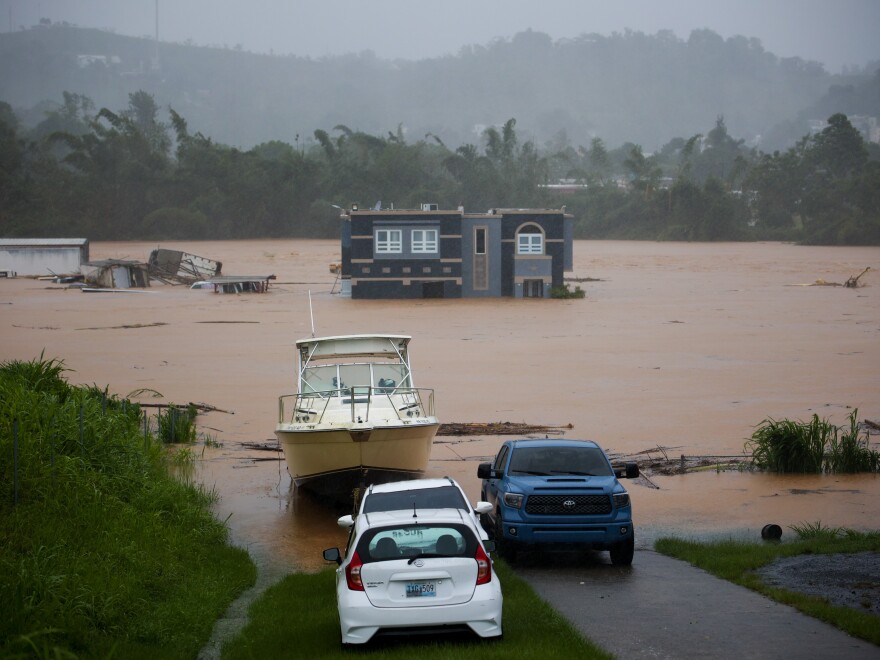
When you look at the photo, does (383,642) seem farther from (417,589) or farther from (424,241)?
(424,241)

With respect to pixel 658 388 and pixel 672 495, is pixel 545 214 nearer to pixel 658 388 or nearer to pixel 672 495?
pixel 658 388

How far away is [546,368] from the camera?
39.2 m

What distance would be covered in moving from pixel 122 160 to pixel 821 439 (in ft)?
415

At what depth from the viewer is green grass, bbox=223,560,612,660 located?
996cm

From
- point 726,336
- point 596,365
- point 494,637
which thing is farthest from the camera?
point 726,336

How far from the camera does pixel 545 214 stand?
66562 mm

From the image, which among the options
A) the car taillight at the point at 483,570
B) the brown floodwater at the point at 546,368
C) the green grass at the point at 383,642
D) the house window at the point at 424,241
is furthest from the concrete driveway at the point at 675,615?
the house window at the point at 424,241

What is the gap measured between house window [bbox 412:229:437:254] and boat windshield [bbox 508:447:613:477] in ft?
168

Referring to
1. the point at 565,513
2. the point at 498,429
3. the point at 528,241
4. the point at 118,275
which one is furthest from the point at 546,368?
the point at 118,275

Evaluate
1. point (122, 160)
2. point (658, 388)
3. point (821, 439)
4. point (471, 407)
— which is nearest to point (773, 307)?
point (658, 388)

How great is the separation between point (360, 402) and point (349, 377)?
126cm

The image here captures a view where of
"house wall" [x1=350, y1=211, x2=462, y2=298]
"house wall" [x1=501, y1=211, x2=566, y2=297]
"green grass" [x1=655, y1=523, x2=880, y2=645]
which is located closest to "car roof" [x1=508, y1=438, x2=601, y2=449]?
"green grass" [x1=655, y1=523, x2=880, y2=645]

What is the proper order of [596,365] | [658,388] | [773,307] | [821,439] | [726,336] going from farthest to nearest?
[773,307], [726,336], [596,365], [658,388], [821,439]

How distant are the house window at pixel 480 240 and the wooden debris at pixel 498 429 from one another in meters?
39.6
